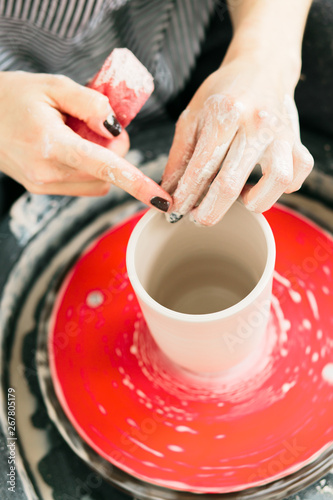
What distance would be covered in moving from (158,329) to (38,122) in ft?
1.34

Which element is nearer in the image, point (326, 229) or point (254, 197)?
point (254, 197)

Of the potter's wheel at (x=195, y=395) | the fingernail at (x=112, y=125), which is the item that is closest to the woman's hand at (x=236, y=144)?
the fingernail at (x=112, y=125)

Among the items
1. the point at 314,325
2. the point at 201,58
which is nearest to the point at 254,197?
the point at 314,325

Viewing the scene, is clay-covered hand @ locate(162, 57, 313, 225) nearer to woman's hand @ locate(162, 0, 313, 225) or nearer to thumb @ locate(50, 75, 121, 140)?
woman's hand @ locate(162, 0, 313, 225)

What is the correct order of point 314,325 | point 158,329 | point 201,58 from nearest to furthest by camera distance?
point 158,329 → point 314,325 → point 201,58

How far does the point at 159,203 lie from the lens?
2.33 ft

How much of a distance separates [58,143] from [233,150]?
11.5 inches

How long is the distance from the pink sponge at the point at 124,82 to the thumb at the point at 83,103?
0.02 m

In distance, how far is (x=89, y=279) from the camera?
955mm

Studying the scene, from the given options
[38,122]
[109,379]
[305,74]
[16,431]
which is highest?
[305,74]

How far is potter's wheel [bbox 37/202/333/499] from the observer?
28.8 inches

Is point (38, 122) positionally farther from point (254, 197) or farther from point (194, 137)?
point (254, 197)

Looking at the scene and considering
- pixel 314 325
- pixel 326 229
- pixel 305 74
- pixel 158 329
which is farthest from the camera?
pixel 305 74

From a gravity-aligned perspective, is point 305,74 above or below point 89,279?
above
